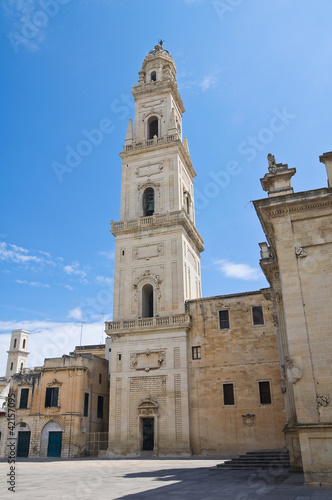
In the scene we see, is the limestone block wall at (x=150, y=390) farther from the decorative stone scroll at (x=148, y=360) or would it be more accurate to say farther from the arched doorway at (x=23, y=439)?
the arched doorway at (x=23, y=439)

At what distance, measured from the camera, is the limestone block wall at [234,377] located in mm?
28125

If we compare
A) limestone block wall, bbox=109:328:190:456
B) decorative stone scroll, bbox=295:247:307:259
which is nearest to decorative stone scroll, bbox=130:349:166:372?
limestone block wall, bbox=109:328:190:456

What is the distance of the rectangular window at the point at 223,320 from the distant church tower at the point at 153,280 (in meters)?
2.54

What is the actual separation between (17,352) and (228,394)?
39947mm

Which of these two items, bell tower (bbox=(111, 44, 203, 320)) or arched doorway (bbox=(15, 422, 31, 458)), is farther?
bell tower (bbox=(111, 44, 203, 320))

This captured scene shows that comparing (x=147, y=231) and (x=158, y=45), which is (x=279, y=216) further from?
(x=158, y=45)

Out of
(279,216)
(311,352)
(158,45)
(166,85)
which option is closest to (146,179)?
(166,85)

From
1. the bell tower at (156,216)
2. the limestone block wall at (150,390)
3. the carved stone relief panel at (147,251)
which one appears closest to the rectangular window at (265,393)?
the limestone block wall at (150,390)

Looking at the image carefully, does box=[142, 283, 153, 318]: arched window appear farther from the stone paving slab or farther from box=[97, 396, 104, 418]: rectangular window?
the stone paving slab

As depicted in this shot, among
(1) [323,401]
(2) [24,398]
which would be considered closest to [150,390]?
(2) [24,398]

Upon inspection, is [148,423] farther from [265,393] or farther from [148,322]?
[265,393]

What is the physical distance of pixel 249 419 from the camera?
28.5 metres

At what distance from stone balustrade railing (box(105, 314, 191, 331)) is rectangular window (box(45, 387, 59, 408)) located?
6644 mm

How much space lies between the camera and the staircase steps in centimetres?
1652
